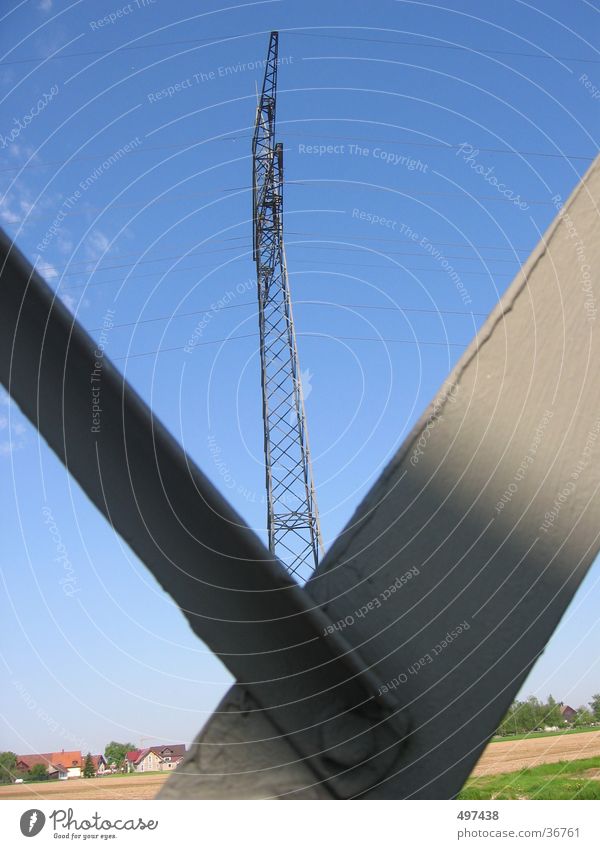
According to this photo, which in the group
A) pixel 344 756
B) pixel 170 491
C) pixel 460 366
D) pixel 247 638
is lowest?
pixel 344 756

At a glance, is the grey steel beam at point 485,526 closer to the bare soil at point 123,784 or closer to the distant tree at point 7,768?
the bare soil at point 123,784

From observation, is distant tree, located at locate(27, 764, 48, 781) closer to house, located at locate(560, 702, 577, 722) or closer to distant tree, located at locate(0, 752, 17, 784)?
distant tree, located at locate(0, 752, 17, 784)

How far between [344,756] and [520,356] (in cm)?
43

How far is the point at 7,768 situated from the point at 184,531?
112cm

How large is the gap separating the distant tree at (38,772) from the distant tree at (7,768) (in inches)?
1.9

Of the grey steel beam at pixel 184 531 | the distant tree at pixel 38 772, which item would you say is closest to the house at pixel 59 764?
the distant tree at pixel 38 772

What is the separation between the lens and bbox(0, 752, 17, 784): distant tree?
1.37 m

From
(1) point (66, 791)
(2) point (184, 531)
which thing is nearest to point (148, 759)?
(1) point (66, 791)

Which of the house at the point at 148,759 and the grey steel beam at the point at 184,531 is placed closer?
the grey steel beam at the point at 184,531

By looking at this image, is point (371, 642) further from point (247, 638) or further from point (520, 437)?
point (520, 437)

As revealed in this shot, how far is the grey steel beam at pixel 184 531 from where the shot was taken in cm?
58

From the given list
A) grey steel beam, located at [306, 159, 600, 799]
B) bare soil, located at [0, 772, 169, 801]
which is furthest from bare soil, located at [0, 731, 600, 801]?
grey steel beam, located at [306, 159, 600, 799]
